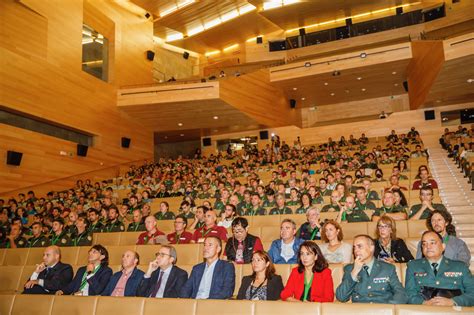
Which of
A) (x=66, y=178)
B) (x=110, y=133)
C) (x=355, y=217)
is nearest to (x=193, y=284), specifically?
(x=355, y=217)

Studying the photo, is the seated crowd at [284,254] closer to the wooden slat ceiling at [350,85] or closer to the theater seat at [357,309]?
the theater seat at [357,309]

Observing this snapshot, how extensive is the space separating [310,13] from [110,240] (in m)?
12.7

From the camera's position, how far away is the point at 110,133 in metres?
11.3

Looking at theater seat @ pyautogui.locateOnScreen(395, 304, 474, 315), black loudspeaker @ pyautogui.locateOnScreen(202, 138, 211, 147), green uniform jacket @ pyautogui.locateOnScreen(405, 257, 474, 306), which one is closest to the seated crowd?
green uniform jacket @ pyautogui.locateOnScreen(405, 257, 474, 306)

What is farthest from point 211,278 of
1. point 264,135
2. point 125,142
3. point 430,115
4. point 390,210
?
point 430,115

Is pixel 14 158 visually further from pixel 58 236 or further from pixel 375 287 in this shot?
pixel 375 287

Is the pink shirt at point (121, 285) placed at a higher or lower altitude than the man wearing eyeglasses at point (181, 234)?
lower

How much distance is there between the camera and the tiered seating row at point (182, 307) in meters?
1.88

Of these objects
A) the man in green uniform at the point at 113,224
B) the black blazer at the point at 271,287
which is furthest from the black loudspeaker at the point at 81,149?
the black blazer at the point at 271,287

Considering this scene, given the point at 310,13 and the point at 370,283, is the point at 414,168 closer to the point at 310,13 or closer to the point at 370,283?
the point at 370,283

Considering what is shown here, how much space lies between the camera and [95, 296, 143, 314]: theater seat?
2.35m

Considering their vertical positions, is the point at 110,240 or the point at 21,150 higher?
the point at 21,150

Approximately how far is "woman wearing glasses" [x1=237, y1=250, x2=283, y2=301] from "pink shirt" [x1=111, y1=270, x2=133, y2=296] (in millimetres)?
992

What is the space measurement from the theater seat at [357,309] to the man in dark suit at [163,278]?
126cm
